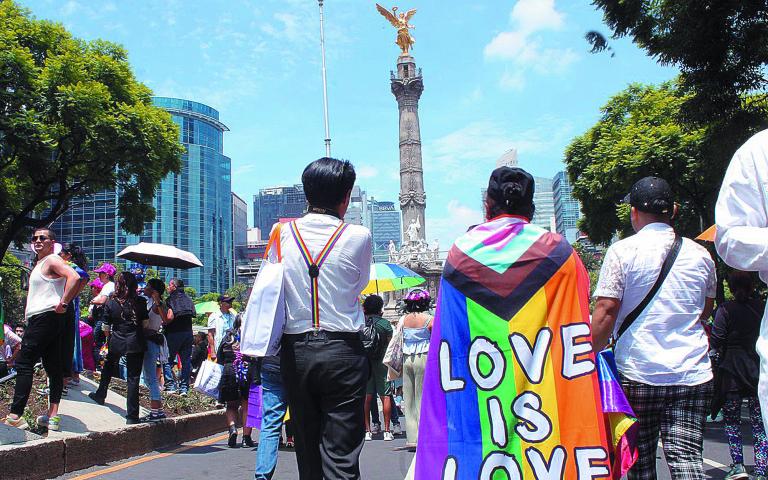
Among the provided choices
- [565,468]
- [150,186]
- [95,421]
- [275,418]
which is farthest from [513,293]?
[150,186]

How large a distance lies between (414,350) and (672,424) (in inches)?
178

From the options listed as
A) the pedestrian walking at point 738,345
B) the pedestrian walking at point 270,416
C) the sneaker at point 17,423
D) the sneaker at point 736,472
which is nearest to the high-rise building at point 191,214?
the sneaker at point 17,423

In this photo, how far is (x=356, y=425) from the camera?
3.52 m

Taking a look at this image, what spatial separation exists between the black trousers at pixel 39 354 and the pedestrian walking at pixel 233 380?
2.48 m

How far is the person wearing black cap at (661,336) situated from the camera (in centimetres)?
353

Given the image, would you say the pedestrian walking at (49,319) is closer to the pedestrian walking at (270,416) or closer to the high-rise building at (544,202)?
the pedestrian walking at (270,416)

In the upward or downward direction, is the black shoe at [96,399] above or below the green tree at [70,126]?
below

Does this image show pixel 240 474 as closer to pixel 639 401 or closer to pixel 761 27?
pixel 639 401

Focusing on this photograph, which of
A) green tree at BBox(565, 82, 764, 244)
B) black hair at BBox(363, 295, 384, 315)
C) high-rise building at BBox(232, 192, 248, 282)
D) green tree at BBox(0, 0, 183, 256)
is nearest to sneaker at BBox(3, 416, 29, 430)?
black hair at BBox(363, 295, 384, 315)

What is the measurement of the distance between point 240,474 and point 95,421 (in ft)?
6.39

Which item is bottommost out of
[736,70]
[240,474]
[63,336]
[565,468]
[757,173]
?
[240,474]

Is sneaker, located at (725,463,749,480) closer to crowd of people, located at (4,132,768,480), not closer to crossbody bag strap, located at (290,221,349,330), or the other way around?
crowd of people, located at (4,132,768,480)

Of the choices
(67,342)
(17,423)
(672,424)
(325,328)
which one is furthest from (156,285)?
(672,424)

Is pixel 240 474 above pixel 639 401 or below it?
below
